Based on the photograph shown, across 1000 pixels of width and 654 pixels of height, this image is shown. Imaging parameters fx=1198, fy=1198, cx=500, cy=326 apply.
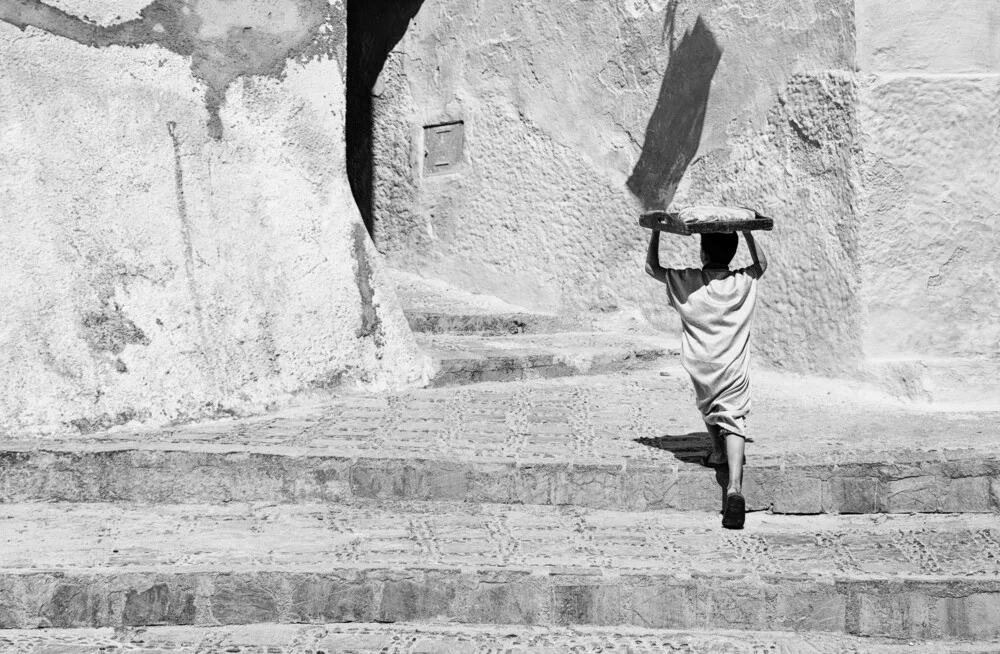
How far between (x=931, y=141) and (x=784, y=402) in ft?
4.49

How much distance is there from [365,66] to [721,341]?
5385 millimetres

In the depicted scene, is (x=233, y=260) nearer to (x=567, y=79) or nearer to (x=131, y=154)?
(x=131, y=154)

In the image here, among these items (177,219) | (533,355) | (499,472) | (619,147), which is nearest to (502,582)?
(499,472)

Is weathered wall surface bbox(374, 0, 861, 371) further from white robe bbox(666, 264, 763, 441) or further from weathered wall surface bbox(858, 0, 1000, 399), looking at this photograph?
white robe bbox(666, 264, 763, 441)

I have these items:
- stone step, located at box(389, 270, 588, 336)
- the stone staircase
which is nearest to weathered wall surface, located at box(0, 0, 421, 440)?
the stone staircase

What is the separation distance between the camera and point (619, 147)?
7062 mm

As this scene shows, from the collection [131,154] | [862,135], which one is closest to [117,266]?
[131,154]

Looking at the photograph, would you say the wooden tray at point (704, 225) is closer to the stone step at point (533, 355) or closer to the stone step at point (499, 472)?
the stone step at point (499, 472)

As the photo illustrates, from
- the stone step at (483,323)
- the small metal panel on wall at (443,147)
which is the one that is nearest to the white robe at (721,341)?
the stone step at (483,323)

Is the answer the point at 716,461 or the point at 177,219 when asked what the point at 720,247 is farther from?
the point at 177,219

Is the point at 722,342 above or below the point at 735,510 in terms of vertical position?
above

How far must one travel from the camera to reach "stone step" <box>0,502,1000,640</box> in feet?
10.9

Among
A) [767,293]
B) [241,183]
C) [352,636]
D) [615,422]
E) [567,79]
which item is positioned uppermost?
[567,79]

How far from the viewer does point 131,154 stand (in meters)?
4.73
